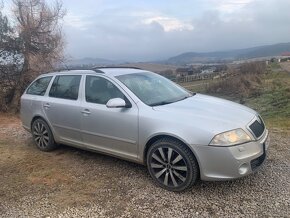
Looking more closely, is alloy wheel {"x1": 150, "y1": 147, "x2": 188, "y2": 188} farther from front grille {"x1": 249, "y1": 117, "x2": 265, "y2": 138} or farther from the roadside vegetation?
the roadside vegetation

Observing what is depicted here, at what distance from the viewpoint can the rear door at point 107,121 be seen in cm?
485

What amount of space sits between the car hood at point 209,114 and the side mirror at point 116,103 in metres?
0.47

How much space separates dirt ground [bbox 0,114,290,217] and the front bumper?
321 mm

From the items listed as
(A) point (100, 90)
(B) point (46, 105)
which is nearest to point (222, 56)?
(B) point (46, 105)

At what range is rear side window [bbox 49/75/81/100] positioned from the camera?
19.1 ft

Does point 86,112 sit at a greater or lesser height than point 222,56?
greater

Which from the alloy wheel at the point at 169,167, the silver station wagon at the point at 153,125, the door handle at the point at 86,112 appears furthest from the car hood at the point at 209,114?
the door handle at the point at 86,112

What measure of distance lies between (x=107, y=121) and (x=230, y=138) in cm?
186

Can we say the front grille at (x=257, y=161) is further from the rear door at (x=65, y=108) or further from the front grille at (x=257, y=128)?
the rear door at (x=65, y=108)

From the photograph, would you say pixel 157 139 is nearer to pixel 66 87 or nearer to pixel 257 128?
pixel 257 128

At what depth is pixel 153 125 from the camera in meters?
4.57

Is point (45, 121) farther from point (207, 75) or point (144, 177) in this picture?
point (207, 75)

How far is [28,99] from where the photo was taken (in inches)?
266

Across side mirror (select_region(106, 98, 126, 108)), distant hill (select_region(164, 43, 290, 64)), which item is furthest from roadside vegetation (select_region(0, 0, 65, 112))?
distant hill (select_region(164, 43, 290, 64))
